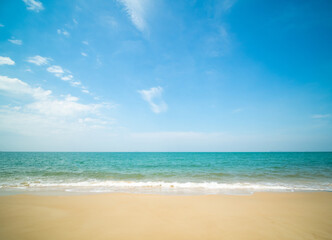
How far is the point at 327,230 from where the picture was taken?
4.37m

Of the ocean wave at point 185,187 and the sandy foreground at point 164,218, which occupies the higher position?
the sandy foreground at point 164,218

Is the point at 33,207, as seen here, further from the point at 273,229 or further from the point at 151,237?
the point at 273,229

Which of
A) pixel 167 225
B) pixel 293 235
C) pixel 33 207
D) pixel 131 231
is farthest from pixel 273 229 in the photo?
pixel 33 207

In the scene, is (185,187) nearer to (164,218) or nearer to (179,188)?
(179,188)

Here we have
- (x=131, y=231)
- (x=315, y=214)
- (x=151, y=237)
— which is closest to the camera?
(x=151, y=237)

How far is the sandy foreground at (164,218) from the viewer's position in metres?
4.02

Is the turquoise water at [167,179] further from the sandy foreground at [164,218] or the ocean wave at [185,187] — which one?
the sandy foreground at [164,218]

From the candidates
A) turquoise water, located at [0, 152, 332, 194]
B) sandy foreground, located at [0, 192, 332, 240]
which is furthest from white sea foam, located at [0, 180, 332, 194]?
sandy foreground, located at [0, 192, 332, 240]

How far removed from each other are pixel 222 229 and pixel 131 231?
2.82 m

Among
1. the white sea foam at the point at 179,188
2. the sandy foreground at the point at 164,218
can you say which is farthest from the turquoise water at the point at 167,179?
the sandy foreground at the point at 164,218

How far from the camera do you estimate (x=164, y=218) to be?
494 cm

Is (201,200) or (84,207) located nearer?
(84,207)

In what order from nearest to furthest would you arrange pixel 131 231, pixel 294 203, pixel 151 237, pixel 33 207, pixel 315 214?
pixel 151 237
pixel 131 231
pixel 315 214
pixel 33 207
pixel 294 203

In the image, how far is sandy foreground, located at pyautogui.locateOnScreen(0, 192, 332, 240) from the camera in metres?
4.02
